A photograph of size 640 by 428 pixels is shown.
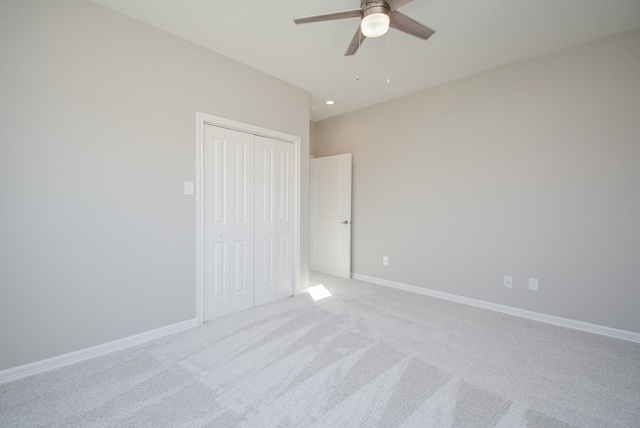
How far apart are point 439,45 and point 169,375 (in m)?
3.53

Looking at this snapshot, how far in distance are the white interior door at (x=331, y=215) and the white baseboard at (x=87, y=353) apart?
7.89 ft

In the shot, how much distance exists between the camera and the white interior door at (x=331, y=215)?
14.7ft

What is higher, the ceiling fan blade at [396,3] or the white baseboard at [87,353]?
the ceiling fan blade at [396,3]

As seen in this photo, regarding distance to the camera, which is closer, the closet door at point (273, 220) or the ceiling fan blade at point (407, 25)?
the ceiling fan blade at point (407, 25)

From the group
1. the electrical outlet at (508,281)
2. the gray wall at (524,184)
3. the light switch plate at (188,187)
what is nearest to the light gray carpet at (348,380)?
the electrical outlet at (508,281)

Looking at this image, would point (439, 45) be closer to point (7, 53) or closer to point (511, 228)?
point (511, 228)

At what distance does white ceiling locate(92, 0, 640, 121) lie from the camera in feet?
7.20

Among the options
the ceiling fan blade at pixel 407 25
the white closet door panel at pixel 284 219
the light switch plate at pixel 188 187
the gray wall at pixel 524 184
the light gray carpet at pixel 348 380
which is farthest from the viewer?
the white closet door panel at pixel 284 219

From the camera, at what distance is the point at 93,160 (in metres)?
2.19

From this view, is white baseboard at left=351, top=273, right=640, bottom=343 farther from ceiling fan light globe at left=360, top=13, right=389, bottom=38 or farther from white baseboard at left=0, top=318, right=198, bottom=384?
ceiling fan light globe at left=360, top=13, right=389, bottom=38

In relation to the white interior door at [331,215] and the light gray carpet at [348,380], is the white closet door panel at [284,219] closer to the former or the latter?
the light gray carpet at [348,380]

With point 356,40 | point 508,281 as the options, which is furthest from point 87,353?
point 508,281

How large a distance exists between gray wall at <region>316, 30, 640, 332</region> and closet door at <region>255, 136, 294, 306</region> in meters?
1.40

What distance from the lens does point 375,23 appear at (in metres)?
1.74
